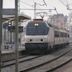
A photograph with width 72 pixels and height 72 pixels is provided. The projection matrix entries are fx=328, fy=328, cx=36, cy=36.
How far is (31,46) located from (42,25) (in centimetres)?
237

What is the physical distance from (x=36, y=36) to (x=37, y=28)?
97 cm

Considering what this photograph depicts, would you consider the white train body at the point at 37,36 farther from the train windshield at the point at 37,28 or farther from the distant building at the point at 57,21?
the distant building at the point at 57,21

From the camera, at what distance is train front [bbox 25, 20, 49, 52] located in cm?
3111

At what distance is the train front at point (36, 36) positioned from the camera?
31109 mm

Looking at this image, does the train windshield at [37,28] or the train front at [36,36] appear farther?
the train windshield at [37,28]

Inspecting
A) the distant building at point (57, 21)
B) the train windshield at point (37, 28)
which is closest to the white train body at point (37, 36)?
the train windshield at point (37, 28)

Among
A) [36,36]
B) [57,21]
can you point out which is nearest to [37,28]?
[36,36]

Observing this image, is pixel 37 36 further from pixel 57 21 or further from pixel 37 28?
pixel 57 21

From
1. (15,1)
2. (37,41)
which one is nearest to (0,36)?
(15,1)

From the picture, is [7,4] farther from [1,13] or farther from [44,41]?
[44,41]

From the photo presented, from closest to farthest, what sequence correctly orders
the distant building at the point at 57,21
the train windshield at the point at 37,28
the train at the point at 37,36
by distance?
the train at the point at 37,36 → the train windshield at the point at 37,28 → the distant building at the point at 57,21

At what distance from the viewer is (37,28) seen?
104ft

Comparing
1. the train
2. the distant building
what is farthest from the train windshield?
the distant building

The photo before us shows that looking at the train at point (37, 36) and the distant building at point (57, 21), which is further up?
the distant building at point (57, 21)
